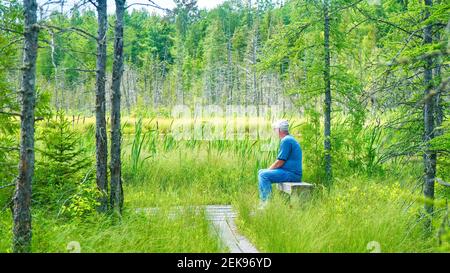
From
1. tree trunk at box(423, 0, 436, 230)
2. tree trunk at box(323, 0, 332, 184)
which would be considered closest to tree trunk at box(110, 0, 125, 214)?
tree trunk at box(423, 0, 436, 230)

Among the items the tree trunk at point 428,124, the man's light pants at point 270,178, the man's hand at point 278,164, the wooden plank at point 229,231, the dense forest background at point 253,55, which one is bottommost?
the wooden plank at point 229,231

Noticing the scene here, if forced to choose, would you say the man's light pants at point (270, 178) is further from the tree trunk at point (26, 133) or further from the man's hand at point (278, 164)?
the tree trunk at point (26, 133)

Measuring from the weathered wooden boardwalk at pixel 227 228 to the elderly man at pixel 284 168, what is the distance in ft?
2.18

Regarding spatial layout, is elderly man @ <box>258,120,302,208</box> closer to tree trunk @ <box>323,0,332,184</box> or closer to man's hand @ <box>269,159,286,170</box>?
man's hand @ <box>269,159,286,170</box>

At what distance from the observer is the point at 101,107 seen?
19.5 ft

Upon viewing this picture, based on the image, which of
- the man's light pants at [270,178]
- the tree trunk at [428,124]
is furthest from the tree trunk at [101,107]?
the tree trunk at [428,124]

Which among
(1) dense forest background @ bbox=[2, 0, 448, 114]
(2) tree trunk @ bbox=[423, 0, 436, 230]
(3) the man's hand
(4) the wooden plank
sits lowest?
(4) the wooden plank

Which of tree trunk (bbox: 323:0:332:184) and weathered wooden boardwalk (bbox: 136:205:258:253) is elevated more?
tree trunk (bbox: 323:0:332:184)

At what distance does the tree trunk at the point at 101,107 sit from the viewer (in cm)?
583

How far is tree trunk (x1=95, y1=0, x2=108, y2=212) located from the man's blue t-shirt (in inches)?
108

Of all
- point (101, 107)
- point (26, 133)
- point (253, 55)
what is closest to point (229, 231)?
point (101, 107)

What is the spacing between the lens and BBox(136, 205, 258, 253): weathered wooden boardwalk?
5598mm

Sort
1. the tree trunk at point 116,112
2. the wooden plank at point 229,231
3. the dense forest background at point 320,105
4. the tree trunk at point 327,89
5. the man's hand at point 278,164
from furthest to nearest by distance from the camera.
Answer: the tree trunk at point 327,89 → the man's hand at point 278,164 → the tree trunk at point 116,112 → the wooden plank at point 229,231 → the dense forest background at point 320,105
